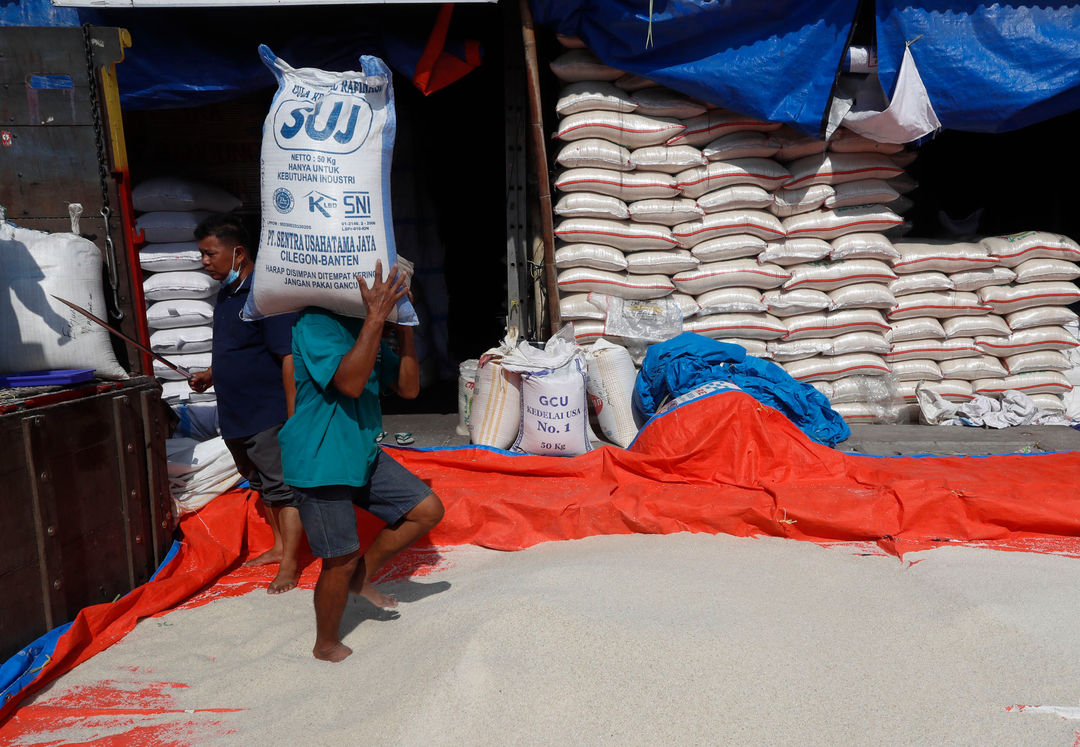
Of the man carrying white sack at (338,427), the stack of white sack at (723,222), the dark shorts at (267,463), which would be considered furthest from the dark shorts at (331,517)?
the stack of white sack at (723,222)

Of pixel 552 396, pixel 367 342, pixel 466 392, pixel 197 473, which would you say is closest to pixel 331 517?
pixel 367 342

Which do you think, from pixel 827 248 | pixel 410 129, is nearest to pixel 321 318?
pixel 827 248

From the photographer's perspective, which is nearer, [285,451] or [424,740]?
[424,740]

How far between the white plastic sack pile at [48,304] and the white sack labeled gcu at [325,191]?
1005 mm

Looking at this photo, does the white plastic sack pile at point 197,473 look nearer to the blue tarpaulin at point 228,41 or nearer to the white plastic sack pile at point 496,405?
the white plastic sack pile at point 496,405

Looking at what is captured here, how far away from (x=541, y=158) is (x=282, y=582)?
2637mm

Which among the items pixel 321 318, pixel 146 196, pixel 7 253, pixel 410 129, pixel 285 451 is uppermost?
pixel 410 129

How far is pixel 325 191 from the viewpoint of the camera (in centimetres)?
237

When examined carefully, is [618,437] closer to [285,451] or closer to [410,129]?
[285,451]

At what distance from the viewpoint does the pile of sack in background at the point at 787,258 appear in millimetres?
4391

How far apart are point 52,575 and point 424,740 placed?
1.51 metres

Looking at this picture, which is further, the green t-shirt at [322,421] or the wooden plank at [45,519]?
the wooden plank at [45,519]

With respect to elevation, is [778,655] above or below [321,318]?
below

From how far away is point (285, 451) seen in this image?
2.32m
